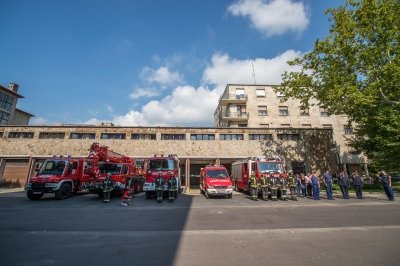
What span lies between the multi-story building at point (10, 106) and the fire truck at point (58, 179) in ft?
147

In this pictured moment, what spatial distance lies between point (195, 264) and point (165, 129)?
23.1 metres

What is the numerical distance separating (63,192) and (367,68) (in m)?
25.7

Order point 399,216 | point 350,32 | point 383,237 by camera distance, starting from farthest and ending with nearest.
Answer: point 350,32 → point 399,216 → point 383,237

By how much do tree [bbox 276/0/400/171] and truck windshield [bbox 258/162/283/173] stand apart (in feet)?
26.8

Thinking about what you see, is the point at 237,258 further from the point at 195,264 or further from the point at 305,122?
the point at 305,122

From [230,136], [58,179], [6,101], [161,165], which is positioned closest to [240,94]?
[230,136]

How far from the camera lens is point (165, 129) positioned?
26844 mm

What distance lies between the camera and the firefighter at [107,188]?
537 inches

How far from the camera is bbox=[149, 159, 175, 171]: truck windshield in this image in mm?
15070

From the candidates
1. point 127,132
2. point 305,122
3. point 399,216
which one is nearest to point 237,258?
point 399,216

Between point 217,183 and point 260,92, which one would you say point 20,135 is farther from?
point 260,92

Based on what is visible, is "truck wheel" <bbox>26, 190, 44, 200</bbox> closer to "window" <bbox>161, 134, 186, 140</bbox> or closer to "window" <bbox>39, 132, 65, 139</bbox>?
"window" <bbox>39, 132, 65, 139</bbox>

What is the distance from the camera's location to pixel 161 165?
1517 cm

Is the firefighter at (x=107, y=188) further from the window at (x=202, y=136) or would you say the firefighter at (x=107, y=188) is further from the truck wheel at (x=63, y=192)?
the window at (x=202, y=136)
